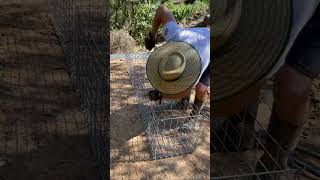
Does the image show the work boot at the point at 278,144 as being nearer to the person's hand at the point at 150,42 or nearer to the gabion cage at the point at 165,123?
the person's hand at the point at 150,42

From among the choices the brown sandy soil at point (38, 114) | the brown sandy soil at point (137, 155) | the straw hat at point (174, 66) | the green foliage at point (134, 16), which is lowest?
the brown sandy soil at point (137, 155)

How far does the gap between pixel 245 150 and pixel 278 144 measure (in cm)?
5

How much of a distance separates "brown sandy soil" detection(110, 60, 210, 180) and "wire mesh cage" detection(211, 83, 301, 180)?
166cm

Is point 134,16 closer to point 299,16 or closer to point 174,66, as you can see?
point 174,66

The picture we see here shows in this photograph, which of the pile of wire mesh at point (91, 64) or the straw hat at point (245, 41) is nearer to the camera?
the straw hat at point (245, 41)

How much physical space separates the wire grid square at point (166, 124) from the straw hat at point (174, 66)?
1.29 m

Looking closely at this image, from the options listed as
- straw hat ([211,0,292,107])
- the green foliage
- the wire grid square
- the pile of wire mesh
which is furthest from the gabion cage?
straw hat ([211,0,292,107])

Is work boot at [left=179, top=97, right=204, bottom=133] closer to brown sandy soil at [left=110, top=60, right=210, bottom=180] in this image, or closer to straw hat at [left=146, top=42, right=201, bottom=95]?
brown sandy soil at [left=110, top=60, right=210, bottom=180]

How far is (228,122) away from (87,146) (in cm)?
219

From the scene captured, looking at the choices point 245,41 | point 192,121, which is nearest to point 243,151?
point 245,41

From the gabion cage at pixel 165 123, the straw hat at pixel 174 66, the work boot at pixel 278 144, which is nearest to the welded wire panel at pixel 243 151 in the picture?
the work boot at pixel 278 144

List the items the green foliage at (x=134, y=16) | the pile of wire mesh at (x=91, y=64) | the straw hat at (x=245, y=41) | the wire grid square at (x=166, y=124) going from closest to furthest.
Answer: the straw hat at (x=245, y=41) < the pile of wire mesh at (x=91, y=64) < the wire grid square at (x=166, y=124) < the green foliage at (x=134, y=16)

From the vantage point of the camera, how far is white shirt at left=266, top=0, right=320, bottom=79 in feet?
1.71

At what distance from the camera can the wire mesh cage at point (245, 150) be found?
1.93 feet
